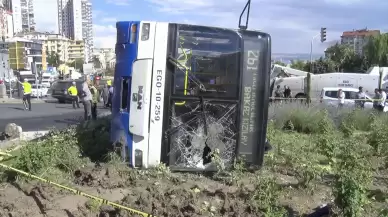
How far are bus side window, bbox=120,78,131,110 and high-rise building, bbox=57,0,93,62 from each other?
489 ft

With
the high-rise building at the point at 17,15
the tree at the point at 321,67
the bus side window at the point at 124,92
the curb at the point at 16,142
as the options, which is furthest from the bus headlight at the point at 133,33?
the high-rise building at the point at 17,15

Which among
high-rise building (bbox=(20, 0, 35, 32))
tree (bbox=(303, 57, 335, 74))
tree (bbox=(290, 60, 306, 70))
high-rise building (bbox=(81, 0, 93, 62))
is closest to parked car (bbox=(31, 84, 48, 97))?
tree (bbox=(303, 57, 335, 74))

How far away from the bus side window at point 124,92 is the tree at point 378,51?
69.4 metres

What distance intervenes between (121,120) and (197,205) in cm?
234

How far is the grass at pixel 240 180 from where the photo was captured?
Result: 5.61 metres

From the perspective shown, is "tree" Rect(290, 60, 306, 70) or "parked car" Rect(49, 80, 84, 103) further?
"tree" Rect(290, 60, 306, 70)

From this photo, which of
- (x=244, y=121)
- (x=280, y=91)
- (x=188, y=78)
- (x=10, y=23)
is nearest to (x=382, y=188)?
(x=244, y=121)

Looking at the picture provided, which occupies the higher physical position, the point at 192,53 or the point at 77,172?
the point at 192,53

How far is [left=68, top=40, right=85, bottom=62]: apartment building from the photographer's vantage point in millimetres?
157875

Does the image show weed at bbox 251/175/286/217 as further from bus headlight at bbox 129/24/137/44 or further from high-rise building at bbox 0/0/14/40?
high-rise building at bbox 0/0/14/40

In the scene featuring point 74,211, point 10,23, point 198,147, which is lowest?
point 74,211

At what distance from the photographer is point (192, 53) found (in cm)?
727

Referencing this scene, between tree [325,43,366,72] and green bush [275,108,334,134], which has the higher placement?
tree [325,43,366,72]

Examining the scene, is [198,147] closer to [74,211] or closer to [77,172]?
[77,172]
